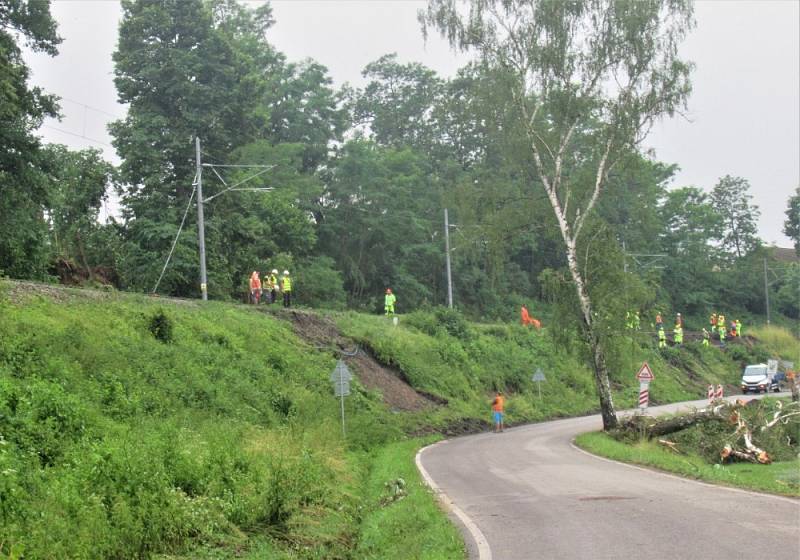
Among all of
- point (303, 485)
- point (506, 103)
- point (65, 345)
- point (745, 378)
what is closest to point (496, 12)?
point (506, 103)

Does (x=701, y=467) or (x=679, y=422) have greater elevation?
(x=679, y=422)

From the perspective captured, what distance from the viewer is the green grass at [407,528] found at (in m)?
11.8

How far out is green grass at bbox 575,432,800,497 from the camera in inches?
682

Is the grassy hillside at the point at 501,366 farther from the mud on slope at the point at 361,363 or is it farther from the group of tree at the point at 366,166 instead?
the group of tree at the point at 366,166

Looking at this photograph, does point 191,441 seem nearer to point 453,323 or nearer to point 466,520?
point 466,520

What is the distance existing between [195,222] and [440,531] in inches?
1371

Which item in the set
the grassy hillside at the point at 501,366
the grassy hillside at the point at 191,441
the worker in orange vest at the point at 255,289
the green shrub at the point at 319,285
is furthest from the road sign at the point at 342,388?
the green shrub at the point at 319,285

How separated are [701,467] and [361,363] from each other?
1852 cm

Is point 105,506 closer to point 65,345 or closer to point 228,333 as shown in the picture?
point 65,345

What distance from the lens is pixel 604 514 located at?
45.0ft

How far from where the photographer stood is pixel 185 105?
156 feet

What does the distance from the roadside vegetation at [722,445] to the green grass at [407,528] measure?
6.21 m

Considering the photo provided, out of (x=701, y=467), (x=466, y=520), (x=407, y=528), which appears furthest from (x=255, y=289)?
(x=407, y=528)

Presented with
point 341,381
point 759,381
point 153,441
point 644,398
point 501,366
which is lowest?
point 759,381
